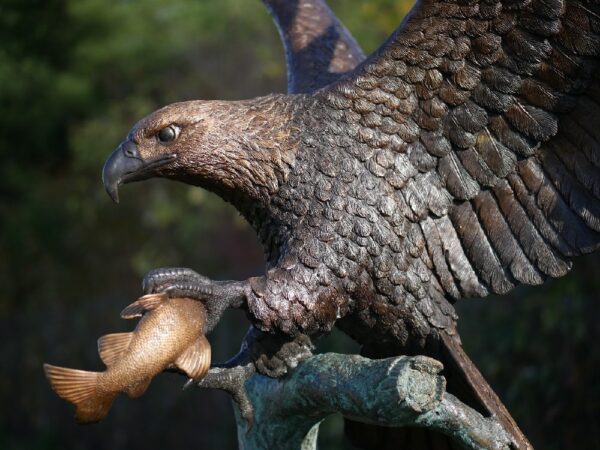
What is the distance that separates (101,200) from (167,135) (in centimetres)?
793

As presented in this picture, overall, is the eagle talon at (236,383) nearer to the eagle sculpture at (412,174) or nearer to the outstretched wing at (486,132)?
the eagle sculpture at (412,174)

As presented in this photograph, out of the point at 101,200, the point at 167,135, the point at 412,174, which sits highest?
the point at 412,174

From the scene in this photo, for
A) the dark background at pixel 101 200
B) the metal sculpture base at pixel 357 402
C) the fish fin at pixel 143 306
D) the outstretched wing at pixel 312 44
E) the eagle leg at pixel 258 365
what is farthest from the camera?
the dark background at pixel 101 200

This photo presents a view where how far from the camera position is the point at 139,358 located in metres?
2.14

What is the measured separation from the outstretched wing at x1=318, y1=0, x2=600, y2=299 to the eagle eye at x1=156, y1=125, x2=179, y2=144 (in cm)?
41

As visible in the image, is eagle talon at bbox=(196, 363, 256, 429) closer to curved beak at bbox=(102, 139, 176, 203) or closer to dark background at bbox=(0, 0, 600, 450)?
curved beak at bbox=(102, 139, 176, 203)

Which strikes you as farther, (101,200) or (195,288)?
(101,200)

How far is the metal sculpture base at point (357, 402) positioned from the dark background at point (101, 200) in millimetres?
4288

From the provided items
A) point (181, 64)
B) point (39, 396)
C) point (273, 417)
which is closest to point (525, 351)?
point (273, 417)

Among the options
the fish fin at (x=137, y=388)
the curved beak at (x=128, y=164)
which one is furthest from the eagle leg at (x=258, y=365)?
the curved beak at (x=128, y=164)

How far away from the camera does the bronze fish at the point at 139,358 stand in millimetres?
2119

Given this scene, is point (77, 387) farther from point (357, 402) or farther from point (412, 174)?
point (412, 174)

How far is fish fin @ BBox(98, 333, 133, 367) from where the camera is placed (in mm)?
2148

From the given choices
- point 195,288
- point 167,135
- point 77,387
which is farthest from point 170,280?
point 167,135
